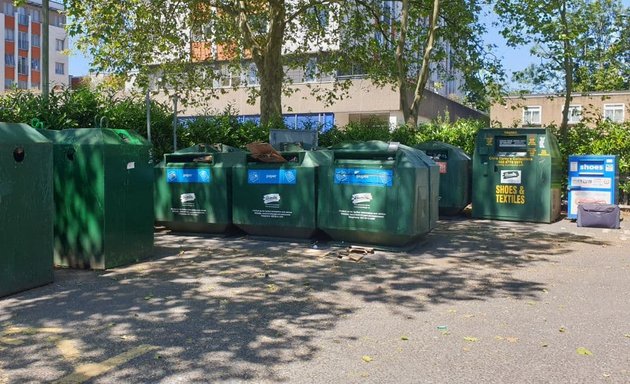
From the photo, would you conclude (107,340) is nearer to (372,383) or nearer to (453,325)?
(372,383)

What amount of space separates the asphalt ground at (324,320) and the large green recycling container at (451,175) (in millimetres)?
4582

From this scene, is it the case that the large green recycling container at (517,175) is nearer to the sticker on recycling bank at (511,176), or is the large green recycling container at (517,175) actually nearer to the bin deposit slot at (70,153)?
the sticker on recycling bank at (511,176)

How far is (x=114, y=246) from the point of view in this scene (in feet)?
22.4

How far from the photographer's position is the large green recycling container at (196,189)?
905cm

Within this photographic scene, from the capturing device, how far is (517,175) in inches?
464

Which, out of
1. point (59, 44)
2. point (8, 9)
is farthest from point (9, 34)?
point (59, 44)

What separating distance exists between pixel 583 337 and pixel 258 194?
5.26m

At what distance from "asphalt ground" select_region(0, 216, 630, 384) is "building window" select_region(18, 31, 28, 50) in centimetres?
7734

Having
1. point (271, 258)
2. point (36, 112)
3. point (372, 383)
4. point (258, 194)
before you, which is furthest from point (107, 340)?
point (36, 112)

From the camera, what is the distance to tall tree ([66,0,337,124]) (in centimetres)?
1631

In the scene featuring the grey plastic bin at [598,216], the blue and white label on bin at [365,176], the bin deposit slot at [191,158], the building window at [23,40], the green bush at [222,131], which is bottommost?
the grey plastic bin at [598,216]

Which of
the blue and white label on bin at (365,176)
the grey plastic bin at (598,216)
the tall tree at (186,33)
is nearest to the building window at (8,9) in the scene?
the tall tree at (186,33)

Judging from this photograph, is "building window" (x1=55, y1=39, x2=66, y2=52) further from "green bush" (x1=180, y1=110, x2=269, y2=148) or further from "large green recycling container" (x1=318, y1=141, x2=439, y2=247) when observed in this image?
"large green recycling container" (x1=318, y1=141, x2=439, y2=247)

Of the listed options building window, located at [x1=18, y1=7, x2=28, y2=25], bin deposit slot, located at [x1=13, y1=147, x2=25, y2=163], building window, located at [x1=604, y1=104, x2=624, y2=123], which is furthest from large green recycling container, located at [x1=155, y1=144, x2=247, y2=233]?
building window, located at [x1=18, y1=7, x2=28, y2=25]
